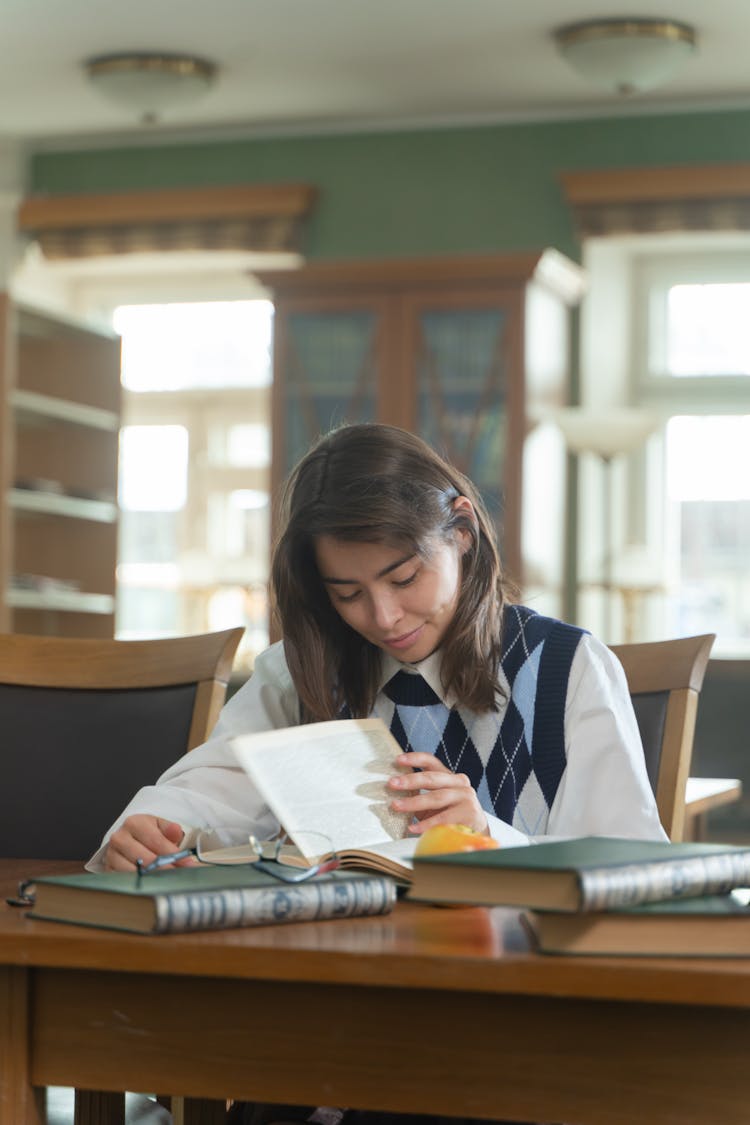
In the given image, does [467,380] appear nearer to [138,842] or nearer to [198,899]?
[138,842]

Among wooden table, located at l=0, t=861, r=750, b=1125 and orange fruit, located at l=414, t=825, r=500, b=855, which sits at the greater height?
orange fruit, located at l=414, t=825, r=500, b=855

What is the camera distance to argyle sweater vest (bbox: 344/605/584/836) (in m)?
1.66

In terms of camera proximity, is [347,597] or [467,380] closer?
[347,597]

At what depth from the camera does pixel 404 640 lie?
5.50 feet

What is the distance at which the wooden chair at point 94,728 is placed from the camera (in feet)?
6.20

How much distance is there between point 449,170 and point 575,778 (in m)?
5.17

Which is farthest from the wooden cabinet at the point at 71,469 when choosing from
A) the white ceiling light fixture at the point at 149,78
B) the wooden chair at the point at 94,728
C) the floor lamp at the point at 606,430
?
the wooden chair at the point at 94,728

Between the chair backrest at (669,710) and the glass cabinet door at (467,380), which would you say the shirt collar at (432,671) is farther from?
the glass cabinet door at (467,380)

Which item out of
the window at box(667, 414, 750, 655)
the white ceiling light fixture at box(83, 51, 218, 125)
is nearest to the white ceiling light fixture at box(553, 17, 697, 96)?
the white ceiling light fixture at box(83, 51, 218, 125)

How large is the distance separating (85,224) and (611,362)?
7.63 ft

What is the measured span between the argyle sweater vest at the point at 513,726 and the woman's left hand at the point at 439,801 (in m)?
0.32

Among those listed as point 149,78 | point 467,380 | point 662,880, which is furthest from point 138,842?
point 149,78

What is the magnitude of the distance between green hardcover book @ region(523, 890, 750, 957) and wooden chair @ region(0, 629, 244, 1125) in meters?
1.00

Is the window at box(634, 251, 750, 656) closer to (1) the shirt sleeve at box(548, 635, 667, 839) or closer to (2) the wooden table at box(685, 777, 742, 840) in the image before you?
(2) the wooden table at box(685, 777, 742, 840)
